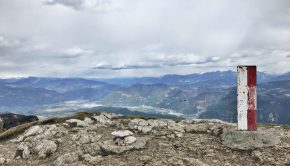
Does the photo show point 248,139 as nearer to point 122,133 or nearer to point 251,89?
point 251,89

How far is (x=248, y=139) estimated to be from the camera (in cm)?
2014

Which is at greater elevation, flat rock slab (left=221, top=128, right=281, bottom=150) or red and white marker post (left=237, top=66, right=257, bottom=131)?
red and white marker post (left=237, top=66, right=257, bottom=131)

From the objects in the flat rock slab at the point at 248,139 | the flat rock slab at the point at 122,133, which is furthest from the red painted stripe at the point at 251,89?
the flat rock slab at the point at 122,133

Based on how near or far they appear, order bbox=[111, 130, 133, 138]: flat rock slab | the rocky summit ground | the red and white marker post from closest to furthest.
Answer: the rocky summit ground, the red and white marker post, bbox=[111, 130, 133, 138]: flat rock slab

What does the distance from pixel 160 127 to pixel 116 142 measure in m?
A: 4.30

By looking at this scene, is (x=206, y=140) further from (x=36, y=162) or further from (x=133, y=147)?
(x=36, y=162)

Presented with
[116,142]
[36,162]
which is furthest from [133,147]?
[36,162]

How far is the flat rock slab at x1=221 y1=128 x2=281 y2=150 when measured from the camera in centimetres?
1966

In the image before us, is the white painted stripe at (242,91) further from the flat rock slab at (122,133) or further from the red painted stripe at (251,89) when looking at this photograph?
the flat rock slab at (122,133)

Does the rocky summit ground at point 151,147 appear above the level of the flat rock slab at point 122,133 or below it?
below

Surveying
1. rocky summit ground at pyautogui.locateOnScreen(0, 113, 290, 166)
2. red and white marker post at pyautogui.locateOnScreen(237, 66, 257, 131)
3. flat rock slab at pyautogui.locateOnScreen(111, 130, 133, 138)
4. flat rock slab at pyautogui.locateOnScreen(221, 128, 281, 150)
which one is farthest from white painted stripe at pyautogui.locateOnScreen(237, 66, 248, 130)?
flat rock slab at pyautogui.locateOnScreen(111, 130, 133, 138)

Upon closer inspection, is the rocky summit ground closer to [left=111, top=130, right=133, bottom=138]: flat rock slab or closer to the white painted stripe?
[left=111, top=130, right=133, bottom=138]: flat rock slab

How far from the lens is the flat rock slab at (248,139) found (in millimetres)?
19656

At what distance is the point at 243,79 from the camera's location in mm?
19641
